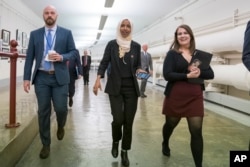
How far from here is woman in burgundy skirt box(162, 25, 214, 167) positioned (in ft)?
8.45

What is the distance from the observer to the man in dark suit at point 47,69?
2885mm

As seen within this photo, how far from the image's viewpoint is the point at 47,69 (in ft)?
9.45

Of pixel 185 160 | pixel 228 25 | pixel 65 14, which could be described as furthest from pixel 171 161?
pixel 65 14

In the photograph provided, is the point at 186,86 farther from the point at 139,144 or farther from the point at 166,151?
the point at 139,144

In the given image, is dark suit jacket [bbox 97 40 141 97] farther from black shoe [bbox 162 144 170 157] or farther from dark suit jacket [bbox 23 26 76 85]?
black shoe [bbox 162 144 170 157]

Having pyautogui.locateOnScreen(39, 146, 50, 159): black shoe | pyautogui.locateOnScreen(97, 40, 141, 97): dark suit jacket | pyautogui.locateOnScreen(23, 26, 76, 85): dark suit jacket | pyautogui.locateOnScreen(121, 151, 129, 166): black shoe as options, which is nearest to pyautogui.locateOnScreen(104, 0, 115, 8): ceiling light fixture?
pyautogui.locateOnScreen(23, 26, 76, 85): dark suit jacket

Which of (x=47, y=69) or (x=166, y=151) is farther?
(x=166, y=151)

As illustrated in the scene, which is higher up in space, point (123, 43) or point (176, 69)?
point (123, 43)

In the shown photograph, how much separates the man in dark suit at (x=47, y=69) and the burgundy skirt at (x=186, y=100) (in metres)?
1.09

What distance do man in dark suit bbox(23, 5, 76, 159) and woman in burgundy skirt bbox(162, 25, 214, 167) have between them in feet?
3.38

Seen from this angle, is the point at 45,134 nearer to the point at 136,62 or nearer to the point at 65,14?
the point at 136,62

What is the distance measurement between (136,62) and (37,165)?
1352 millimetres

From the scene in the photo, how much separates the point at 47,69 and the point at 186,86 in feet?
4.37

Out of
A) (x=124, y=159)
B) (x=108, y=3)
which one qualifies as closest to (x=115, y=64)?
(x=124, y=159)
